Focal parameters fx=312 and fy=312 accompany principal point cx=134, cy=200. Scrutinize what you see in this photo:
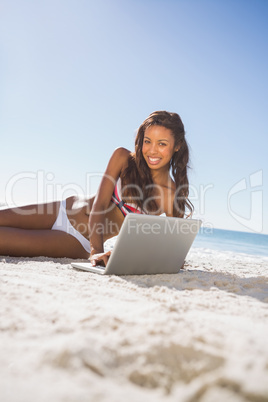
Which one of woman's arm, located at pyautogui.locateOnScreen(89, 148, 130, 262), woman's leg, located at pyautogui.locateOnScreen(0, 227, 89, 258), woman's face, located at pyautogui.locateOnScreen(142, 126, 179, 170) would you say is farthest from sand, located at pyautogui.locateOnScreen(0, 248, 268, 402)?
woman's face, located at pyautogui.locateOnScreen(142, 126, 179, 170)

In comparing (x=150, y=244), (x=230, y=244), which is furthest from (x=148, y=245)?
(x=230, y=244)

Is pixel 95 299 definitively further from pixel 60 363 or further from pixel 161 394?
pixel 161 394

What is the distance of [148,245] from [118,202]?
1002 mm

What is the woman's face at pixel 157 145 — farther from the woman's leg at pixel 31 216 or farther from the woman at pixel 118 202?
the woman's leg at pixel 31 216

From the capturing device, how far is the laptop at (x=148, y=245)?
1.86 metres

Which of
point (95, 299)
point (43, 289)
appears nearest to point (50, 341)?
point (95, 299)

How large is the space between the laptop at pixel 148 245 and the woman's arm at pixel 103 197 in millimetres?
332

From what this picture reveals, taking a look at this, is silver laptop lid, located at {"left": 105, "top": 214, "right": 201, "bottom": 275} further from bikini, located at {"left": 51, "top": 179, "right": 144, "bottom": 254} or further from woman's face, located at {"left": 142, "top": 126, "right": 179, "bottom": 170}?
woman's face, located at {"left": 142, "top": 126, "right": 179, "bottom": 170}

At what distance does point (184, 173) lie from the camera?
3357 mm

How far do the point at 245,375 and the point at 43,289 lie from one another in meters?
0.99

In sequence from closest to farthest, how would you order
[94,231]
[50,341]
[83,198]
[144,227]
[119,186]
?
[50,341] → [144,227] → [94,231] → [119,186] → [83,198]

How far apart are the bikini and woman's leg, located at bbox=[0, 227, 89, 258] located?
4cm

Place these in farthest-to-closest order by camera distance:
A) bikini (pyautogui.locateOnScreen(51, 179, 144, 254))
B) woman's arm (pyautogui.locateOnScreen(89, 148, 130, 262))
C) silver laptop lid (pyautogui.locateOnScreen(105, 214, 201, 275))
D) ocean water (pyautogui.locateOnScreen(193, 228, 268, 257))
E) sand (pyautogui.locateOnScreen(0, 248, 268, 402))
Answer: ocean water (pyautogui.locateOnScreen(193, 228, 268, 257))
bikini (pyautogui.locateOnScreen(51, 179, 144, 254))
woman's arm (pyautogui.locateOnScreen(89, 148, 130, 262))
silver laptop lid (pyautogui.locateOnScreen(105, 214, 201, 275))
sand (pyautogui.locateOnScreen(0, 248, 268, 402))

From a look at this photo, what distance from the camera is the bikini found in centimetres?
296
